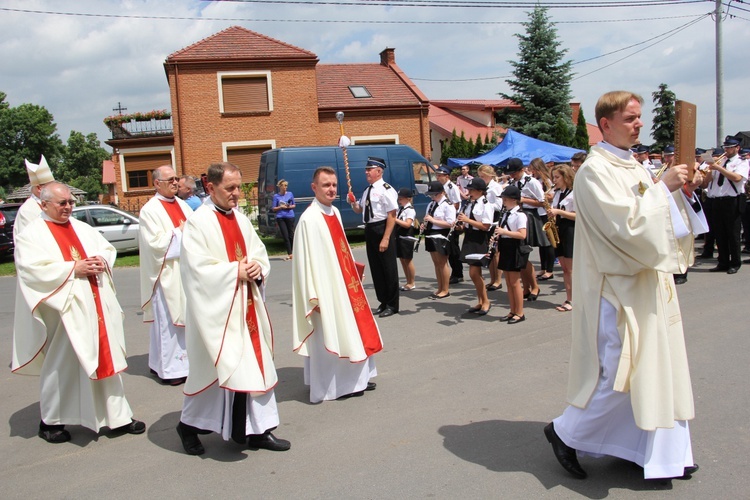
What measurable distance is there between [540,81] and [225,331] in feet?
98.5

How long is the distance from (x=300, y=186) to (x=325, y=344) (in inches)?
474

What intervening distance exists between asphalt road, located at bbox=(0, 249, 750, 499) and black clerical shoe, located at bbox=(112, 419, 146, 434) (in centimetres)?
7

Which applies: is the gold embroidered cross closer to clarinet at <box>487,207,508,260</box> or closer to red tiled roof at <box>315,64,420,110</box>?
clarinet at <box>487,207,508,260</box>

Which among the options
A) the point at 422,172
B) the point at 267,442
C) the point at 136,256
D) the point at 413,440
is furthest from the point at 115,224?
the point at 413,440

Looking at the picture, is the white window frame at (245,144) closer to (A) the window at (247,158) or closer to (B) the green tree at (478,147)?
(A) the window at (247,158)

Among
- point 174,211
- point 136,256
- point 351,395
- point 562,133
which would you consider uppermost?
point 562,133

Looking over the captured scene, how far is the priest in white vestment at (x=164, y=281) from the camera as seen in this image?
616 centimetres

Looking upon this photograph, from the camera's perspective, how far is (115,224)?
56.6ft

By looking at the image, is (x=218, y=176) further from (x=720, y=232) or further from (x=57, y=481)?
(x=720, y=232)

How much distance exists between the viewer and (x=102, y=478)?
4156 mm

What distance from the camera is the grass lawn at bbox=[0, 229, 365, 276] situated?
15.8 m

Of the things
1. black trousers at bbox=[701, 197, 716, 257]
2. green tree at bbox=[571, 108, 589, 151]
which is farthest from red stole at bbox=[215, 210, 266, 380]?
green tree at bbox=[571, 108, 589, 151]

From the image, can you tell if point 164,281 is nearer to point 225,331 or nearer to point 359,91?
point 225,331

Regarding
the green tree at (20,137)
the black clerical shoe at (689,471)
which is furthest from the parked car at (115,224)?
the green tree at (20,137)
